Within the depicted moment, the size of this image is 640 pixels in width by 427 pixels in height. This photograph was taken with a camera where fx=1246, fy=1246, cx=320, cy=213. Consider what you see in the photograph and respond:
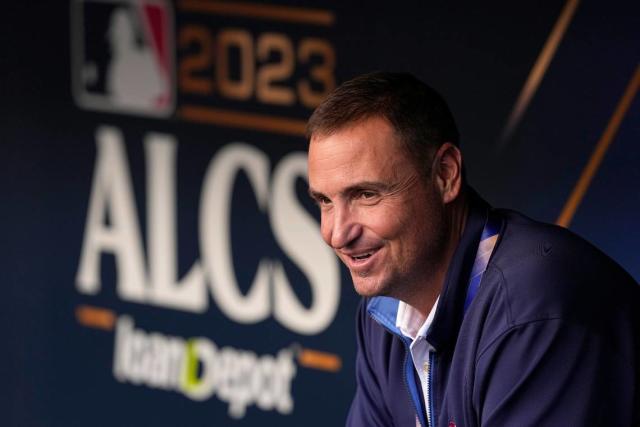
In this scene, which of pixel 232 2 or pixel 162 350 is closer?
pixel 232 2

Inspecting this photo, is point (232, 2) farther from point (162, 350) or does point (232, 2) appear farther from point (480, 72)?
point (162, 350)

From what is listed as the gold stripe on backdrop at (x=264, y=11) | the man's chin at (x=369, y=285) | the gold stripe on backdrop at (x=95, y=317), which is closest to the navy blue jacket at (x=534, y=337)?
the man's chin at (x=369, y=285)

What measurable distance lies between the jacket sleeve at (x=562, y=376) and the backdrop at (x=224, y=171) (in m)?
1.05

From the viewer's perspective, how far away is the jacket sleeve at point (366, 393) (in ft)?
7.40

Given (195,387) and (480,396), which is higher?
(480,396)

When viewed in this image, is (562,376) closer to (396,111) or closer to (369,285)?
(369,285)

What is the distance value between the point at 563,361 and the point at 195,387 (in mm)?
2134

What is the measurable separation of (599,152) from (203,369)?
146cm

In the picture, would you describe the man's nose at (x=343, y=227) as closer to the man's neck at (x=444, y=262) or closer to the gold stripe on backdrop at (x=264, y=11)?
the man's neck at (x=444, y=262)

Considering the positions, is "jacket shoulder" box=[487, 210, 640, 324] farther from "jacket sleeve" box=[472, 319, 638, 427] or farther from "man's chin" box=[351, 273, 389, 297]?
"man's chin" box=[351, 273, 389, 297]

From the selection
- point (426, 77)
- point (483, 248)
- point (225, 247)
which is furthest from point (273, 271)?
point (483, 248)

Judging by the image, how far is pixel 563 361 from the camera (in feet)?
5.84

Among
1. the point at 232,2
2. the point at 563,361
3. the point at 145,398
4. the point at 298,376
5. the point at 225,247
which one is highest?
the point at 563,361

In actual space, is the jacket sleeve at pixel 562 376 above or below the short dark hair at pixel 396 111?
below
